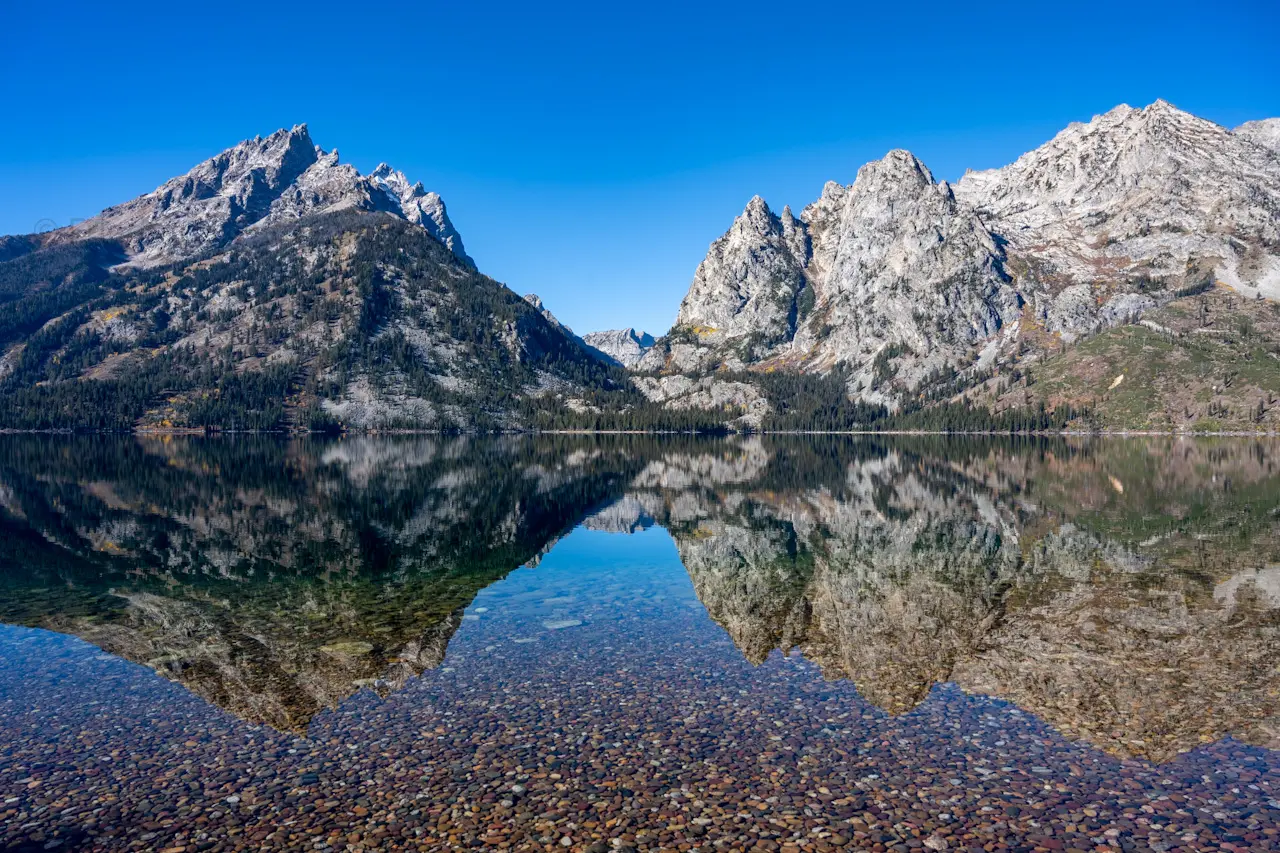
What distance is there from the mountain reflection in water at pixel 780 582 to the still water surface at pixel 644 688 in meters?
0.22

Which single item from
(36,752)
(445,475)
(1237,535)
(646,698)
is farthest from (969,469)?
(36,752)

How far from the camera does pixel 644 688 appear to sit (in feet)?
70.8

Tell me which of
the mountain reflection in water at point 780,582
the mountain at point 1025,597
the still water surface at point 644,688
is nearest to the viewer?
the still water surface at point 644,688

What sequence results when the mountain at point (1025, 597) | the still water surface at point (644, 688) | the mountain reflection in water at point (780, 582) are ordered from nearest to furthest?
the still water surface at point (644, 688) < the mountain at point (1025, 597) < the mountain reflection in water at point (780, 582)

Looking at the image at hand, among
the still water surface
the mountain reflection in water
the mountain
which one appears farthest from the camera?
the mountain reflection in water

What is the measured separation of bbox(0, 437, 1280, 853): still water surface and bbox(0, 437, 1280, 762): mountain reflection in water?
225 millimetres

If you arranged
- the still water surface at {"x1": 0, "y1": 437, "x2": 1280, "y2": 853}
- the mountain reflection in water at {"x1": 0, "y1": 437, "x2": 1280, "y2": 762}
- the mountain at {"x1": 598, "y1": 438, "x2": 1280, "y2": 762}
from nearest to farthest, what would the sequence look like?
the still water surface at {"x1": 0, "y1": 437, "x2": 1280, "y2": 853}
the mountain at {"x1": 598, "y1": 438, "x2": 1280, "y2": 762}
the mountain reflection in water at {"x1": 0, "y1": 437, "x2": 1280, "y2": 762}

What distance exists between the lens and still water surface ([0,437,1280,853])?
46.0ft

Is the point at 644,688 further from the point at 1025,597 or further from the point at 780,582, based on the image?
the point at 1025,597

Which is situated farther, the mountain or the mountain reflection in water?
the mountain reflection in water

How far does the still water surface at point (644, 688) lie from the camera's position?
46.0 feet

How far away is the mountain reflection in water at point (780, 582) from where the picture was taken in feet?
69.7

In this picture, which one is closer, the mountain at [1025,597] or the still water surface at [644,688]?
the still water surface at [644,688]

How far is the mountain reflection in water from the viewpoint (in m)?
21.2
